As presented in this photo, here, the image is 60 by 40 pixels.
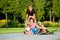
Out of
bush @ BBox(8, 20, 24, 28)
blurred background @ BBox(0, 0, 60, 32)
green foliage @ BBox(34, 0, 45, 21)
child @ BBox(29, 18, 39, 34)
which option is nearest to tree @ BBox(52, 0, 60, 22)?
blurred background @ BBox(0, 0, 60, 32)

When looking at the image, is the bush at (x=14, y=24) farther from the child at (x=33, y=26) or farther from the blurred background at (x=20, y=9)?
the child at (x=33, y=26)

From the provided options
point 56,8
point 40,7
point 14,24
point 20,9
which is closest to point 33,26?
point 20,9

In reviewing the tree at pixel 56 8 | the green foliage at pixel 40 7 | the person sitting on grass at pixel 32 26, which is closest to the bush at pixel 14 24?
the green foliage at pixel 40 7

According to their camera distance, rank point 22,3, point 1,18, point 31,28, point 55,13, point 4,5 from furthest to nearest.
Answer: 1. point 1,18
2. point 55,13
3. point 22,3
4. point 4,5
5. point 31,28

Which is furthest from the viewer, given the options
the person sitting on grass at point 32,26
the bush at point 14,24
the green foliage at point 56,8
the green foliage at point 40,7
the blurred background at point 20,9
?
the green foliage at point 56,8

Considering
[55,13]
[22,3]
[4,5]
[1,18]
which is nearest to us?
[4,5]

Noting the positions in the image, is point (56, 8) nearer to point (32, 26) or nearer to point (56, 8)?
point (56, 8)

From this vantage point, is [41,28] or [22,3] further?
[22,3]

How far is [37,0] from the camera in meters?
40.3

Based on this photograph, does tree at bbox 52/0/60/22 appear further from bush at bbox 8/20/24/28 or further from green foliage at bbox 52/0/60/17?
bush at bbox 8/20/24/28

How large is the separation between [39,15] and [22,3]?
329 centimetres

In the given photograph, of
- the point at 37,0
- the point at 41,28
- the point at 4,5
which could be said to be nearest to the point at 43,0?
the point at 37,0

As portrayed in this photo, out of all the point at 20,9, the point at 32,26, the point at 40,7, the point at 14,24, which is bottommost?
the point at 14,24

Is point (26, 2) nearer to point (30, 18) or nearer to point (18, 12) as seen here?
point (18, 12)
